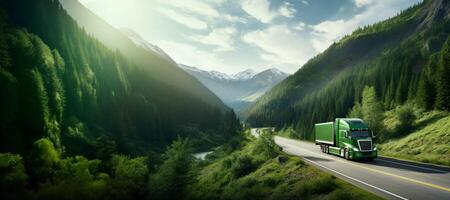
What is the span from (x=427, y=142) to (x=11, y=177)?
5499 cm

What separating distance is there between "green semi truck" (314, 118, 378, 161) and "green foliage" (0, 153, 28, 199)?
35809 mm

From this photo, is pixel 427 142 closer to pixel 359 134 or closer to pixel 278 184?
pixel 359 134

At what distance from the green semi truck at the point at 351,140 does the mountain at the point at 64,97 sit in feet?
127

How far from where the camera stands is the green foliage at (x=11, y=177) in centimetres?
3306

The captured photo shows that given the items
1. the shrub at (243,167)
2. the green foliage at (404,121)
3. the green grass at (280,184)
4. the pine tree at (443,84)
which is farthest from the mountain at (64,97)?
the pine tree at (443,84)

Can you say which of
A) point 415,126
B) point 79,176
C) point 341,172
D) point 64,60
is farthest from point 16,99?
point 415,126

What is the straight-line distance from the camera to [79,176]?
36188 millimetres

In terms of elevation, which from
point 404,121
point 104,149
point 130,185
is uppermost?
point 404,121

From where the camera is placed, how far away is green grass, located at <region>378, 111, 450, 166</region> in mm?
35281

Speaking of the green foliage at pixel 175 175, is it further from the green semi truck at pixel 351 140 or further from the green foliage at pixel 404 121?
the green foliage at pixel 404 121

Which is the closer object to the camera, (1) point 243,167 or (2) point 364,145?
(2) point 364,145

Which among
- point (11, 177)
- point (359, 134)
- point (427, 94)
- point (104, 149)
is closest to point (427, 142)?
point (359, 134)

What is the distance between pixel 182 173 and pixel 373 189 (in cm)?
1540

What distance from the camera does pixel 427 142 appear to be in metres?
42.4
